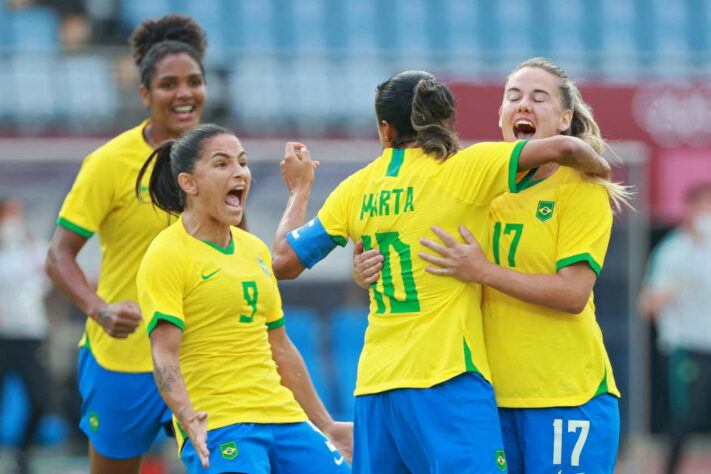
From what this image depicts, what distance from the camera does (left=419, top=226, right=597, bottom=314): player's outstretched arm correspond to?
3674 mm

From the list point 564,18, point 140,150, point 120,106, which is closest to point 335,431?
point 140,150

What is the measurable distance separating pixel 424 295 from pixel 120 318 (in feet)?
4.88

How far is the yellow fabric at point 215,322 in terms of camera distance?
13.0ft

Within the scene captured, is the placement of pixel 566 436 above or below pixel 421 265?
below

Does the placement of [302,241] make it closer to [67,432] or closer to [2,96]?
[67,432]

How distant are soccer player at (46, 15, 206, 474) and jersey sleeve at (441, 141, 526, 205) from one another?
165 cm

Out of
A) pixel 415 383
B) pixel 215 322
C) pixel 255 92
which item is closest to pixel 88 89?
pixel 255 92

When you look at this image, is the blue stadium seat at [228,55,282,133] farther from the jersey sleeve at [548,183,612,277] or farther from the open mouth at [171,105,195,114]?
the jersey sleeve at [548,183,612,277]

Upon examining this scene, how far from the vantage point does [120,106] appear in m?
10.9

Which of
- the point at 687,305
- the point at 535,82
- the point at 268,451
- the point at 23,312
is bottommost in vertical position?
the point at 687,305

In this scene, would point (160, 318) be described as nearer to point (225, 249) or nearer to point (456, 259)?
point (225, 249)

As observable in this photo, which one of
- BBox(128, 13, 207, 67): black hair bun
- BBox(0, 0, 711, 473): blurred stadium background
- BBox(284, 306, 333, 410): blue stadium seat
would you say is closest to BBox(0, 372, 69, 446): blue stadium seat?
BBox(0, 0, 711, 473): blurred stadium background

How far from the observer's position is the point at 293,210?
170 inches

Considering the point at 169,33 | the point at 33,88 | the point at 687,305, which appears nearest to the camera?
the point at 169,33
